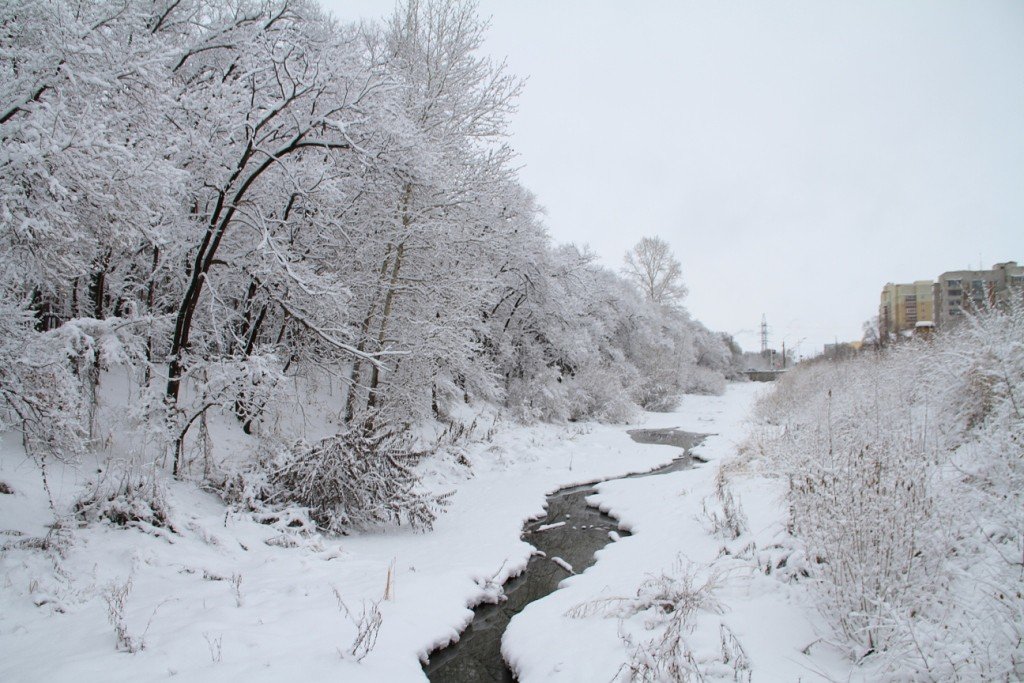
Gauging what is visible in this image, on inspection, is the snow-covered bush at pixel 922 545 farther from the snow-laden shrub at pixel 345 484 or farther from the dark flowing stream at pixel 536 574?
the snow-laden shrub at pixel 345 484

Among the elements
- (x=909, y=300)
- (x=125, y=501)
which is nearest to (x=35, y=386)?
(x=125, y=501)

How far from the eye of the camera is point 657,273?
123ft

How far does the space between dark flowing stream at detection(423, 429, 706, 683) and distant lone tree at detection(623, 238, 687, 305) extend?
1088 inches

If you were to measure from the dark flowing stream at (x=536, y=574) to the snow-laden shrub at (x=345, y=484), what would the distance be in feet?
5.66

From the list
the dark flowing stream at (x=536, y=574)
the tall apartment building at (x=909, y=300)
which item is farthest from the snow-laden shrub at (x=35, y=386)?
the tall apartment building at (x=909, y=300)

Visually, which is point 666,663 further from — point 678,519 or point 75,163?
point 75,163

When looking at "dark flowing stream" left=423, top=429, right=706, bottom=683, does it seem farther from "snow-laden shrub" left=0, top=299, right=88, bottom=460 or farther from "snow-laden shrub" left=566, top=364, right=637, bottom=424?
"snow-laden shrub" left=566, top=364, right=637, bottom=424

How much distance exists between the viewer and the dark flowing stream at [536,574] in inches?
168

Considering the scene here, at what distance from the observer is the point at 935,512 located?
12.1 feet

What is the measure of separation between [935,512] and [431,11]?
1235 cm

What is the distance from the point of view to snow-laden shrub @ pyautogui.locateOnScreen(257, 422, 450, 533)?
6574mm

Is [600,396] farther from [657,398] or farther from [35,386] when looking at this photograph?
[35,386]

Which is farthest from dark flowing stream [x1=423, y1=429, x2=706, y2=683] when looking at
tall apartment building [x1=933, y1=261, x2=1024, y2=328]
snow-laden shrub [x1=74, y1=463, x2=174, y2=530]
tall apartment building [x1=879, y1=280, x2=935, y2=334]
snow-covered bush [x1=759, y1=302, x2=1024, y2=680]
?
tall apartment building [x1=879, y1=280, x2=935, y2=334]

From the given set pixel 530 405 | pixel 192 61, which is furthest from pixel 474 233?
pixel 530 405
